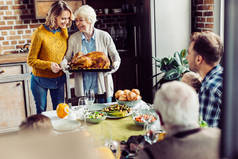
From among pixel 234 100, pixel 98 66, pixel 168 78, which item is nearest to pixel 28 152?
pixel 234 100

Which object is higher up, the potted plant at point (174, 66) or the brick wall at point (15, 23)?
the brick wall at point (15, 23)

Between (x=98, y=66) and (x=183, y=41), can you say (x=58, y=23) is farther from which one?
(x=183, y=41)

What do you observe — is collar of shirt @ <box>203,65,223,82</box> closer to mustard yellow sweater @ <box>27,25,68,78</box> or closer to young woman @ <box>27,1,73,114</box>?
young woman @ <box>27,1,73,114</box>

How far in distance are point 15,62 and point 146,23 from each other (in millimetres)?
1715

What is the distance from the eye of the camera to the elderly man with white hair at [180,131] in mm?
981

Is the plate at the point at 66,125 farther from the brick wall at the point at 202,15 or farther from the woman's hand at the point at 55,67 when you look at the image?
the brick wall at the point at 202,15

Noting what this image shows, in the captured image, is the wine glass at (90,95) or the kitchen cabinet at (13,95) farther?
the kitchen cabinet at (13,95)

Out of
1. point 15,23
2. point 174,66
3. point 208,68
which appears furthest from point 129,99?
point 15,23

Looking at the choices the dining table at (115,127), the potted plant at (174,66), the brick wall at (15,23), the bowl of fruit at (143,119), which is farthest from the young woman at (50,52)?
the brick wall at (15,23)

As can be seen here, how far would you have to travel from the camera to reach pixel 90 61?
246 centimetres

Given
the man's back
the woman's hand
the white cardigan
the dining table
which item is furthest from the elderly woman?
the man's back

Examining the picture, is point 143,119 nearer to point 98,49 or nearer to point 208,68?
point 208,68

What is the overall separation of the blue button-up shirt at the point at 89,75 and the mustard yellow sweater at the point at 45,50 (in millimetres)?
248

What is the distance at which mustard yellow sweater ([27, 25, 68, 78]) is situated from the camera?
2670 mm
